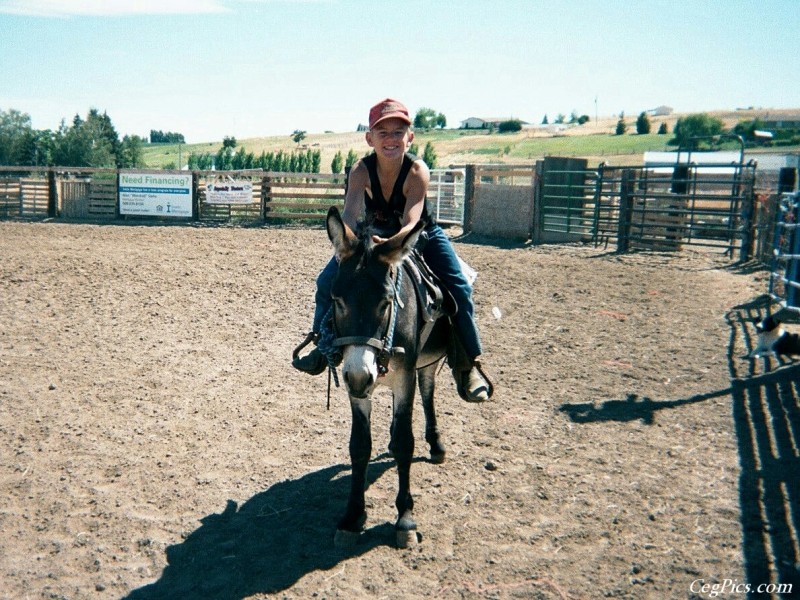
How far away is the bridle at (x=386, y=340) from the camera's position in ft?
12.6

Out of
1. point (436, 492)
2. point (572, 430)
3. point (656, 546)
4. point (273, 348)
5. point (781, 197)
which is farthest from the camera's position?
point (781, 197)

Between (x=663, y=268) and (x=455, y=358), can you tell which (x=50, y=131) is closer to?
(x=663, y=268)

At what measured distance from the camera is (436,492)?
16.6 feet

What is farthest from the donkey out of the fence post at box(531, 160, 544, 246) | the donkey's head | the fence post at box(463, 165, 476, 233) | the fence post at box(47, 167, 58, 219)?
the fence post at box(47, 167, 58, 219)

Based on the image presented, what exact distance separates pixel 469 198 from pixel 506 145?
267ft

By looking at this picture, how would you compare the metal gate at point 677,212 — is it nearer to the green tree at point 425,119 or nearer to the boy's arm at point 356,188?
the boy's arm at point 356,188

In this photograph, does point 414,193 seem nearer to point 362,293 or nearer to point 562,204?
point 362,293

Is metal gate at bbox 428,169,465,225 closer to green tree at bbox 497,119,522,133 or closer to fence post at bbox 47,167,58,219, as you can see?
fence post at bbox 47,167,58,219

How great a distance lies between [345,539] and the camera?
14.2 feet

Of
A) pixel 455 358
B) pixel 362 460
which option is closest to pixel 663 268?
pixel 455 358

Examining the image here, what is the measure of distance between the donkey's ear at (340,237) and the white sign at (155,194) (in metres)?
22.2

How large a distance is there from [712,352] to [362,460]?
18.7 feet

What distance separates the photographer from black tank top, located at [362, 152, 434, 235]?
4594 millimetres

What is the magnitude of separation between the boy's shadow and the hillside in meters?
66.0
